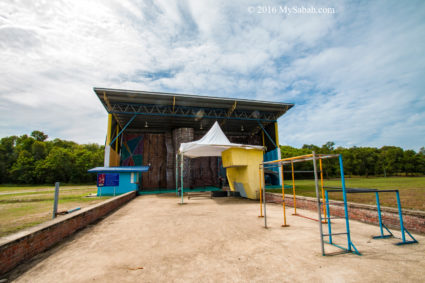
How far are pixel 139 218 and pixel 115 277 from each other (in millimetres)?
4106

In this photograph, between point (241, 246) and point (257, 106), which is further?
point (257, 106)

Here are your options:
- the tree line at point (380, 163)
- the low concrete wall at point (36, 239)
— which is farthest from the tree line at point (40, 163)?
the tree line at point (380, 163)

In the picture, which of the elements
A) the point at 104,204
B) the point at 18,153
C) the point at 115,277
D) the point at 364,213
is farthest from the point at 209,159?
the point at 18,153

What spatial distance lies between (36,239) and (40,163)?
42.0m

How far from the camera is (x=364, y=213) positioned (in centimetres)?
544

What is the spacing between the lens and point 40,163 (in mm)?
34938

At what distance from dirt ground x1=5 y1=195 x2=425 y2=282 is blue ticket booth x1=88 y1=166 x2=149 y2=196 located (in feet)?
29.1

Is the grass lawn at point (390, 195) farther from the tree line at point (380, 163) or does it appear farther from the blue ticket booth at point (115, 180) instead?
the tree line at point (380, 163)

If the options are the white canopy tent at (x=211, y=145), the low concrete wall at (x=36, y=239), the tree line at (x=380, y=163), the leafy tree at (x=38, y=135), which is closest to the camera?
the low concrete wall at (x=36, y=239)

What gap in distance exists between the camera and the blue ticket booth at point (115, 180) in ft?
42.8

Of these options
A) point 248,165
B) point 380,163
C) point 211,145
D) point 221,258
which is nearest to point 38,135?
point 211,145

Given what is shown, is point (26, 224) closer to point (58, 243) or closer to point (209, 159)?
point (58, 243)

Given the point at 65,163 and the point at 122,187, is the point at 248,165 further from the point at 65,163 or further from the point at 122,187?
the point at 65,163

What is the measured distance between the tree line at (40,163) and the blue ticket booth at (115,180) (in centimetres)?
2967
